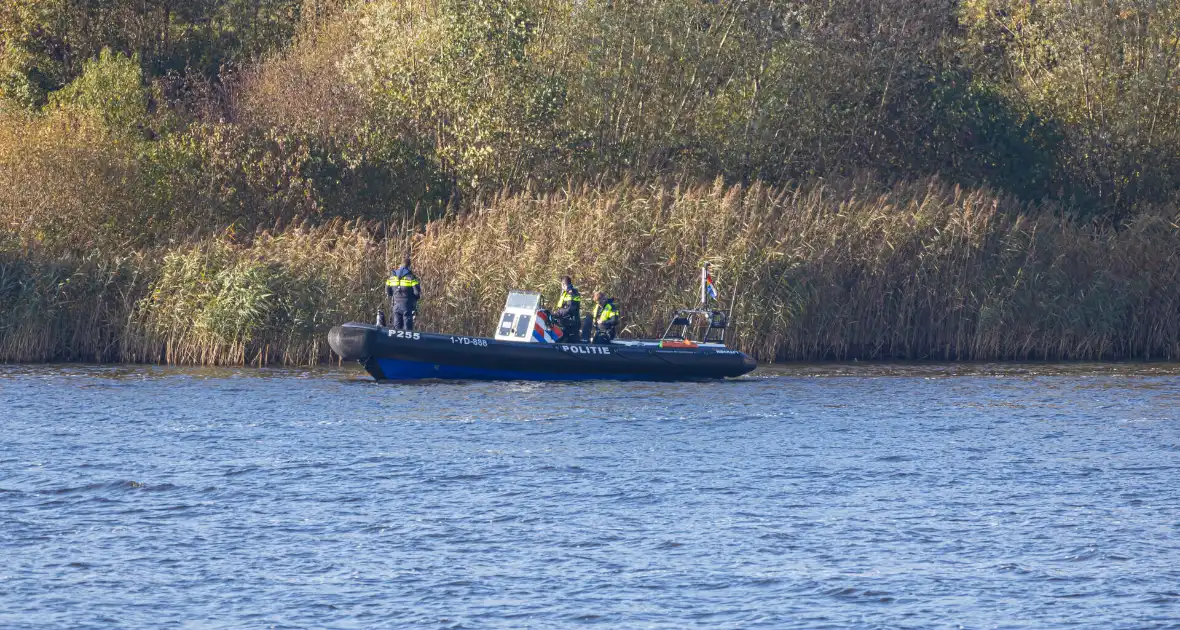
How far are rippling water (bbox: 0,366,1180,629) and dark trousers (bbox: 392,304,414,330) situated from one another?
1294mm

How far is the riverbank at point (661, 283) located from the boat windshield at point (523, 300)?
7.27ft

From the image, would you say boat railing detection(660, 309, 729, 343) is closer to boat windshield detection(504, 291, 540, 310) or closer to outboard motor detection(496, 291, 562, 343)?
outboard motor detection(496, 291, 562, 343)

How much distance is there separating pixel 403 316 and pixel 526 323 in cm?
224

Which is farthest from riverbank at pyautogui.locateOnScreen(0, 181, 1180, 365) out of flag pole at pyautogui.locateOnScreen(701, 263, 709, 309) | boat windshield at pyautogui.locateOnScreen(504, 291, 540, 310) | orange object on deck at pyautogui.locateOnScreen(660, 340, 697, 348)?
orange object on deck at pyautogui.locateOnScreen(660, 340, 697, 348)

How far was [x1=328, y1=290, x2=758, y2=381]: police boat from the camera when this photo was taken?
2786cm

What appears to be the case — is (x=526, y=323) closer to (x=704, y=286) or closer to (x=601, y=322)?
(x=601, y=322)

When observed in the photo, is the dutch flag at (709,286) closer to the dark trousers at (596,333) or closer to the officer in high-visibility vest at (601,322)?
the officer in high-visibility vest at (601,322)

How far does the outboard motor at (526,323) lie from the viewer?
2875 cm

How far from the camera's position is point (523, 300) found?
29.2m

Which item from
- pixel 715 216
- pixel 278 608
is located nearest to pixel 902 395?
pixel 715 216

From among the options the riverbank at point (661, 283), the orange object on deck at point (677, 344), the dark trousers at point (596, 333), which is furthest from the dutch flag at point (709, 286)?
the riverbank at point (661, 283)

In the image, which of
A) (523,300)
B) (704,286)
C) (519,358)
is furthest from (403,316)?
(704,286)

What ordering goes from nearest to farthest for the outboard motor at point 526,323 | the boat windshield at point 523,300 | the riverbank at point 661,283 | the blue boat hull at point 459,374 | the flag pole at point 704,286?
the blue boat hull at point 459,374
the outboard motor at point 526,323
the boat windshield at point 523,300
the flag pole at point 704,286
the riverbank at point 661,283

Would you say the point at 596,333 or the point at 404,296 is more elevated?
the point at 404,296
